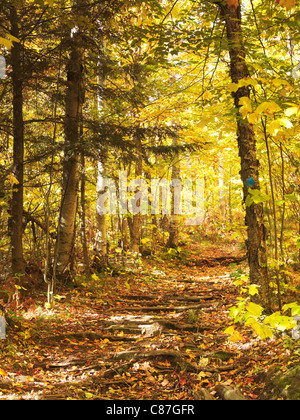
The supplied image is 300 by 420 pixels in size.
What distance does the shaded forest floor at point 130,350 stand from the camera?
3535mm

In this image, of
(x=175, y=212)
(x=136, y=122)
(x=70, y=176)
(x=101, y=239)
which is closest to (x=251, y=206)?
(x=70, y=176)

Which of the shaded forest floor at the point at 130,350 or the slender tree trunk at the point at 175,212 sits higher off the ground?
the slender tree trunk at the point at 175,212

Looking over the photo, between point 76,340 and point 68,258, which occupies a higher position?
point 68,258

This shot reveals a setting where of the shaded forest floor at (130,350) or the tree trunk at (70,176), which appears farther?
the tree trunk at (70,176)

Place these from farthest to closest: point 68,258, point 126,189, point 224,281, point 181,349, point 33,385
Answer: point 126,189 < point 224,281 < point 68,258 < point 181,349 < point 33,385

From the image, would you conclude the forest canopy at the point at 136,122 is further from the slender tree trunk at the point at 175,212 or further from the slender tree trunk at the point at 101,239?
the slender tree trunk at the point at 175,212

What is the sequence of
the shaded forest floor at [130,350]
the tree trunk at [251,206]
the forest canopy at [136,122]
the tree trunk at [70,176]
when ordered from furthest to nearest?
the tree trunk at [70,176]
the tree trunk at [251,206]
the forest canopy at [136,122]
the shaded forest floor at [130,350]

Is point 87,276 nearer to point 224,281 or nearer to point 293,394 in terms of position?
point 224,281

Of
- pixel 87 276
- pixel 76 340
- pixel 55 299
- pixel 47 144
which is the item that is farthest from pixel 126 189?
pixel 76 340

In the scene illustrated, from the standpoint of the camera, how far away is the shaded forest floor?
354cm

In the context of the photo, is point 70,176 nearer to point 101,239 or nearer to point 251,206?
point 101,239

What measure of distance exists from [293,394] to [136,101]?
6.82 metres

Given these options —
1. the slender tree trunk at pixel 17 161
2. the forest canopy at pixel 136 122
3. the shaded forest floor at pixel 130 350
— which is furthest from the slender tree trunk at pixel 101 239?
the slender tree trunk at pixel 17 161
